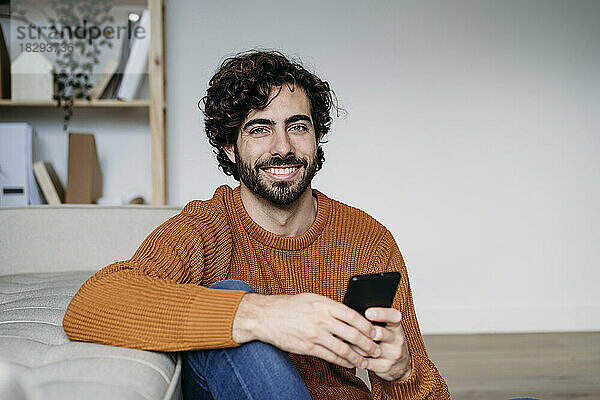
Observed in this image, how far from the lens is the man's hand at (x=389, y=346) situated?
0.99 metres

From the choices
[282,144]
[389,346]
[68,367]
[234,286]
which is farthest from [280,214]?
[68,367]

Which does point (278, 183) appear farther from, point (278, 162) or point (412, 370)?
point (412, 370)

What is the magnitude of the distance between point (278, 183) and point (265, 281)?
23 cm

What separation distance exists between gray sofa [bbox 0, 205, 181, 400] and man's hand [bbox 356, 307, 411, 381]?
1.06 feet

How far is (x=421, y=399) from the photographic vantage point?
116cm

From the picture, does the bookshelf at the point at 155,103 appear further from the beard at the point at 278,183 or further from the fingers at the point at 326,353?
the fingers at the point at 326,353

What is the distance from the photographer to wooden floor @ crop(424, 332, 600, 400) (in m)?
2.30

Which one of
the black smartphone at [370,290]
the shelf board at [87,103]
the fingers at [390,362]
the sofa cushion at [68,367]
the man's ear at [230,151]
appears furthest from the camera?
the shelf board at [87,103]

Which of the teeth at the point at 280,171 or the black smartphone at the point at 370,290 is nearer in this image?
the black smartphone at the point at 370,290

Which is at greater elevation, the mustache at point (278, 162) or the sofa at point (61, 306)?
the mustache at point (278, 162)

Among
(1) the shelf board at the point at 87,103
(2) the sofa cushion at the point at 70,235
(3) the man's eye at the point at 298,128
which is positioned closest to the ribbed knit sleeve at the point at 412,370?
(3) the man's eye at the point at 298,128

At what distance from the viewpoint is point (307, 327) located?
0.96 metres

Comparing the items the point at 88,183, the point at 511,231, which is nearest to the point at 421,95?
→ the point at 511,231

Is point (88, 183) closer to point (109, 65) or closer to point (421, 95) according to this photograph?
point (109, 65)
